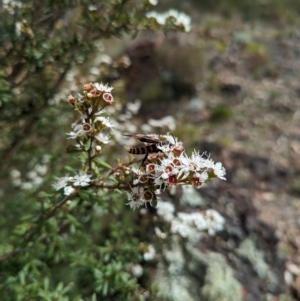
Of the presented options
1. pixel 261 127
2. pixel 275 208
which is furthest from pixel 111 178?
pixel 261 127

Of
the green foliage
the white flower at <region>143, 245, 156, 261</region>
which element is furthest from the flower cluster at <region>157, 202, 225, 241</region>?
the green foliage

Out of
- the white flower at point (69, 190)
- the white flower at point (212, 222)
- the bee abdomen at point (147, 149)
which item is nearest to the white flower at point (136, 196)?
the bee abdomen at point (147, 149)

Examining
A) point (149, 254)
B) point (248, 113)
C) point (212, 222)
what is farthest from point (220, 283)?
point (248, 113)

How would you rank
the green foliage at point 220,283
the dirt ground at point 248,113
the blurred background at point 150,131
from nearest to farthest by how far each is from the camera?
the blurred background at point 150,131 < the green foliage at point 220,283 < the dirt ground at point 248,113

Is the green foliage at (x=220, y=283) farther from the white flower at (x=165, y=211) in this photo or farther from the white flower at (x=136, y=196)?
the white flower at (x=136, y=196)

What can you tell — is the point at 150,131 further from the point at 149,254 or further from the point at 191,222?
the point at 149,254

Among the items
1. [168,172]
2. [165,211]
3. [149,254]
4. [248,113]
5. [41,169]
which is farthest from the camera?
[248,113]
